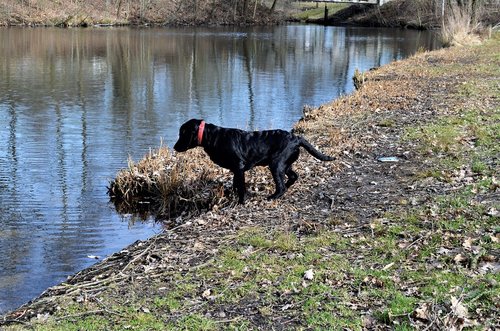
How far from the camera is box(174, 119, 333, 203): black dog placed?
8.42 metres

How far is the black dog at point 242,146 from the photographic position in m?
8.42

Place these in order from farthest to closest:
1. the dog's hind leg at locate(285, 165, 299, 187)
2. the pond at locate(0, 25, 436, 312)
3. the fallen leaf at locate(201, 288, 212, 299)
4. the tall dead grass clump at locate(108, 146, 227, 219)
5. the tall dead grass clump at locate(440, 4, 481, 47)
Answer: the tall dead grass clump at locate(440, 4, 481, 47) → the tall dead grass clump at locate(108, 146, 227, 219) → the pond at locate(0, 25, 436, 312) → the dog's hind leg at locate(285, 165, 299, 187) → the fallen leaf at locate(201, 288, 212, 299)

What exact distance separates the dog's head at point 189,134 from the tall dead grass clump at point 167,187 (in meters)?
1.24

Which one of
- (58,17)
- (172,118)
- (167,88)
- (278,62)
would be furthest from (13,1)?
(172,118)

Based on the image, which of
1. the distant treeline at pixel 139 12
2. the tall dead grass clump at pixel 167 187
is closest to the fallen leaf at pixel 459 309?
the tall dead grass clump at pixel 167 187

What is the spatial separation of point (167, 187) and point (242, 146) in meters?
2.33

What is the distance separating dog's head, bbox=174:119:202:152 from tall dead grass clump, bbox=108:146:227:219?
4.07 feet

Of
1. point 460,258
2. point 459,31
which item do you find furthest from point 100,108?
point 459,31

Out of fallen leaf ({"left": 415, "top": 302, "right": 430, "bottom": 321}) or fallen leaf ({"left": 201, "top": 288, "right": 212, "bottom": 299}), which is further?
fallen leaf ({"left": 201, "top": 288, "right": 212, "bottom": 299})

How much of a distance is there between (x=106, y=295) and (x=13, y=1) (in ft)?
176

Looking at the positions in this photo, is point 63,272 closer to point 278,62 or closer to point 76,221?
point 76,221

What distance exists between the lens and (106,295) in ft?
19.0

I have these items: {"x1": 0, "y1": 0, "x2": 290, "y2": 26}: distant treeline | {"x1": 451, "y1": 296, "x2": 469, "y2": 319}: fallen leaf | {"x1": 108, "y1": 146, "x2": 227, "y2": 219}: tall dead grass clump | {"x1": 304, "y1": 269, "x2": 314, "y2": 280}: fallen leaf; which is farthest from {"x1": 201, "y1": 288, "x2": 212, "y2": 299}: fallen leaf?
{"x1": 0, "y1": 0, "x2": 290, "y2": 26}: distant treeline

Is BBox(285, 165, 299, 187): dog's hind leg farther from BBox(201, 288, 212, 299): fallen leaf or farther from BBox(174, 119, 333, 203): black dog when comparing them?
BBox(201, 288, 212, 299): fallen leaf
